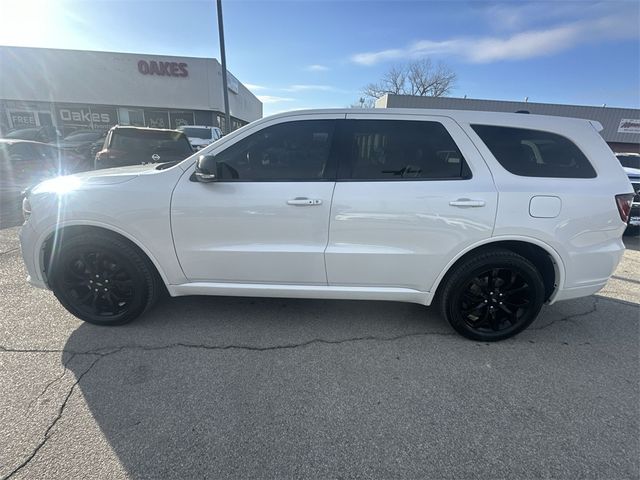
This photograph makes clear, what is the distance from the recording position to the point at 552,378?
2.50m

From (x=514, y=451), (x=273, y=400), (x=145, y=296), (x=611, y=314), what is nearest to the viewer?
(x=514, y=451)

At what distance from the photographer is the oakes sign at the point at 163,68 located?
24.1 metres

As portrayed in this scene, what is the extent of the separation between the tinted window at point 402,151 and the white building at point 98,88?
1020 inches

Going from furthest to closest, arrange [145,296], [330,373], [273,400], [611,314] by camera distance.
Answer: [611,314] < [145,296] < [330,373] < [273,400]

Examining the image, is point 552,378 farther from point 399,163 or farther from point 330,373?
point 399,163

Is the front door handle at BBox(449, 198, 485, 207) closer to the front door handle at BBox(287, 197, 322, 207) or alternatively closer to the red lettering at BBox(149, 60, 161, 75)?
the front door handle at BBox(287, 197, 322, 207)

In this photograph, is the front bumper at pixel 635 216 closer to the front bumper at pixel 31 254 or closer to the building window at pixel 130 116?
the front bumper at pixel 31 254

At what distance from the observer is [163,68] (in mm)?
24250

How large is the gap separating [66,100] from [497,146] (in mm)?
30589

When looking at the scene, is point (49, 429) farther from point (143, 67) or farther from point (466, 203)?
point (143, 67)

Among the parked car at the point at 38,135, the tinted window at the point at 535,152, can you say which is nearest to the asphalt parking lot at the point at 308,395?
the tinted window at the point at 535,152

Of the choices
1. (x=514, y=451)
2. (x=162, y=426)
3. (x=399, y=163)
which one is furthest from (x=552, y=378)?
(x=162, y=426)

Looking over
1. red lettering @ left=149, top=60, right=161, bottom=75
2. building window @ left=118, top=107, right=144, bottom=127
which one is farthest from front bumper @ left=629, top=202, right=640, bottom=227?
red lettering @ left=149, top=60, right=161, bottom=75

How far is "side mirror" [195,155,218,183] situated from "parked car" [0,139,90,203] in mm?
8536
